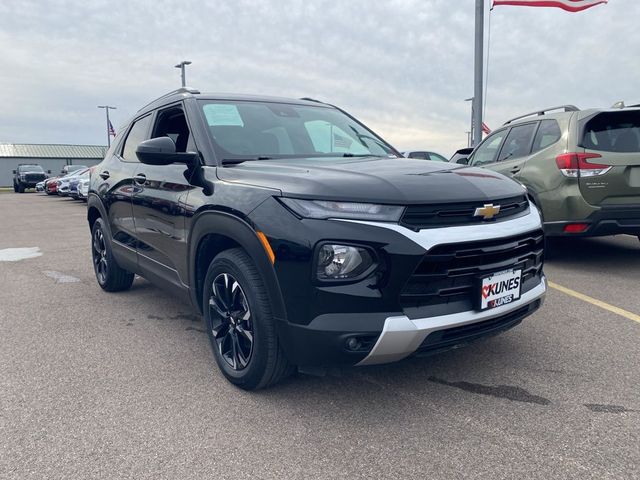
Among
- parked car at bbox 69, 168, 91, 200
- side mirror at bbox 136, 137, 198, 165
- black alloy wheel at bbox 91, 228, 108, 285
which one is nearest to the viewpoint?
side mirror at bbox 136, 137, 198, 165

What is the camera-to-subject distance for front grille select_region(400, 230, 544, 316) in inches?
95.9

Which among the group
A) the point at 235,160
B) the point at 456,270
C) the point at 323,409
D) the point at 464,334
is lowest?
the point at 323,409

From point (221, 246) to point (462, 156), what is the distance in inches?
218

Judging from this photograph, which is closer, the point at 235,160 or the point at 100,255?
the point at 235,160

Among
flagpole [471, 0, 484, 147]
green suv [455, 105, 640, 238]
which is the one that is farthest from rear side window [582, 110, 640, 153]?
flagpole [471, 0, 484, 147]

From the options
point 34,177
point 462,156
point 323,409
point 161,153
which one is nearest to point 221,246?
point 161,153

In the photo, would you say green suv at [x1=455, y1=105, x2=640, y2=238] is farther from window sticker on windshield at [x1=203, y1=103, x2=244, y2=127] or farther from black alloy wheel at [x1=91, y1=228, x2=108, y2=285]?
black alloy wheel at [x1=91, y1=228, x2=108, y2=285]

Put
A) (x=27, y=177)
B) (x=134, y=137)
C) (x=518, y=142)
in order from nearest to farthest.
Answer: (x=134, y=137)
(x=518, y=142)
(x=27, y=177)

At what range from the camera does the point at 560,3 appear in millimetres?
12273

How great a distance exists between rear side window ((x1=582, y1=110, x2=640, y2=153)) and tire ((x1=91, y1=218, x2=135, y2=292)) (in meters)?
4.79

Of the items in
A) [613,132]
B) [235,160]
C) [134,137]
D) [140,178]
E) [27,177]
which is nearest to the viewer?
[235,160]

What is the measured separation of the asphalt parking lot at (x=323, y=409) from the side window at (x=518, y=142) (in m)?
2.58

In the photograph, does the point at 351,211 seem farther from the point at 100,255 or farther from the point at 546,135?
the point at 546,135

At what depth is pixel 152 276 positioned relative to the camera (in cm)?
404
